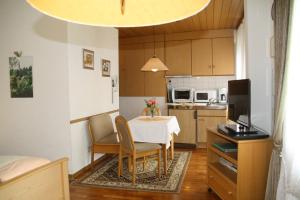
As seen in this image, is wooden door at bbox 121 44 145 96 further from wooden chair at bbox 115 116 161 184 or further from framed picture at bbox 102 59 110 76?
wooden chair at bbox 115 116 161 184

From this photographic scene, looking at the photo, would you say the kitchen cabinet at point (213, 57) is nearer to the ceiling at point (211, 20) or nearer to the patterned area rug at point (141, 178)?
the ceiling at point (211, 20)

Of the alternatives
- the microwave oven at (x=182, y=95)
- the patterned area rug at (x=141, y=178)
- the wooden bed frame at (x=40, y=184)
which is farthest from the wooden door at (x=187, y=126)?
the wooden bed frame at (x=40, y=184)

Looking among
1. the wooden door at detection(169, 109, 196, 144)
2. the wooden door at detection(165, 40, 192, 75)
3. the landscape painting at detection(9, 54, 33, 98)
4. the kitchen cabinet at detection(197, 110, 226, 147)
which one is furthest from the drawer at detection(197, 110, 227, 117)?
the landscape painting at detection(9, 54, 33, 98)

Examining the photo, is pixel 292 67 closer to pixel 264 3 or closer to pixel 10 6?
pixel 264 3

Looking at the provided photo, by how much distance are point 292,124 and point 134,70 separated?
4510 millimetres

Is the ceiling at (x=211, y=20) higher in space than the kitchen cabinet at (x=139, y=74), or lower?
higher

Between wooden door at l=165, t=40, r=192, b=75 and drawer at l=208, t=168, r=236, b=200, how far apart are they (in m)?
3.08

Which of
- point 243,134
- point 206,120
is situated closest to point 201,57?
point 206,120

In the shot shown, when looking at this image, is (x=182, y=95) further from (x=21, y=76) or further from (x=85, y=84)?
(x=21, y=76)

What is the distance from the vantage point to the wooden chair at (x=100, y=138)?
3.65 meters

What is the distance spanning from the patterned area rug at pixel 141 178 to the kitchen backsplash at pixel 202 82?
2.27 metres

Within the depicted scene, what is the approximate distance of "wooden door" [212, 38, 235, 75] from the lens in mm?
5371

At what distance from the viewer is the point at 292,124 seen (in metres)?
1.93

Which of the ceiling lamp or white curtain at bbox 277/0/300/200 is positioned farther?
white curtain at bbox 277/0/300/200
